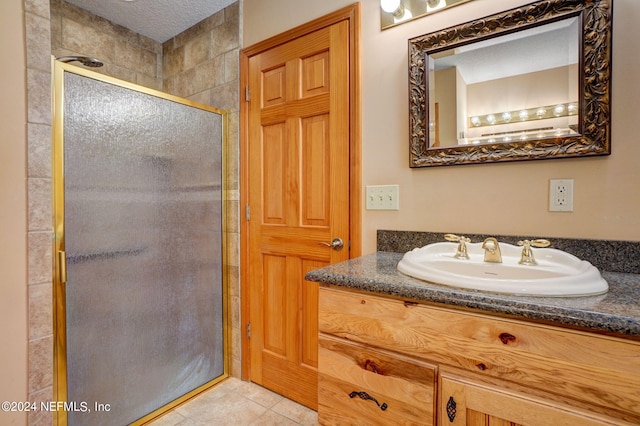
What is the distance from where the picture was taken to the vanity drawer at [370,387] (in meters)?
0.88

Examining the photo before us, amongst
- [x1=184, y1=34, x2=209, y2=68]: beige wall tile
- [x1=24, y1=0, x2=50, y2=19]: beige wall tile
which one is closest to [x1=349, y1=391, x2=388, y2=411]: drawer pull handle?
[x1=24, y1=0, x2=50, y2=19]: beige wall tile

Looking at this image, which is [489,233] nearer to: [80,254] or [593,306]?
[593,306]

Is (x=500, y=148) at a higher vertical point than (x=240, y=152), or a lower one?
lower

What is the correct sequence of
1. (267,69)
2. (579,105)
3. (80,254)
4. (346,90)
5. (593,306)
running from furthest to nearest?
1. (267,69)
2. (346,90)
3. (80,254)
4. (579,105)
5. (593,306)

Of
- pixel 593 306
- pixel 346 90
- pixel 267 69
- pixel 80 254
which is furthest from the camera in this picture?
pixel 267 69

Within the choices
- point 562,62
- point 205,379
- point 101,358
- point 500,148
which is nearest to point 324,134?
point 500,148

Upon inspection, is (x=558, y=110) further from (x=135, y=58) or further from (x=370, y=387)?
(x=135, y=58)

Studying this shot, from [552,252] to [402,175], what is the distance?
63 cm

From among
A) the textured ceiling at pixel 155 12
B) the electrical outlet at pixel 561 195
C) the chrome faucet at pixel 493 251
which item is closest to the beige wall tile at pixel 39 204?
the textured ceiling at pixel 155 12

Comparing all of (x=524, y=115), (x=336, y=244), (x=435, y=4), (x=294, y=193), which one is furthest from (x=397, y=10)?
(x=336, y=244)

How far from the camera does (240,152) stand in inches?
76.8

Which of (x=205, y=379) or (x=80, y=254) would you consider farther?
(x=205, y=379)

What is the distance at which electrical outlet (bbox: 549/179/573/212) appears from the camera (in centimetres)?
108

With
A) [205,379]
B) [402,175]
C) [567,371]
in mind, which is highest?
[402,175]
